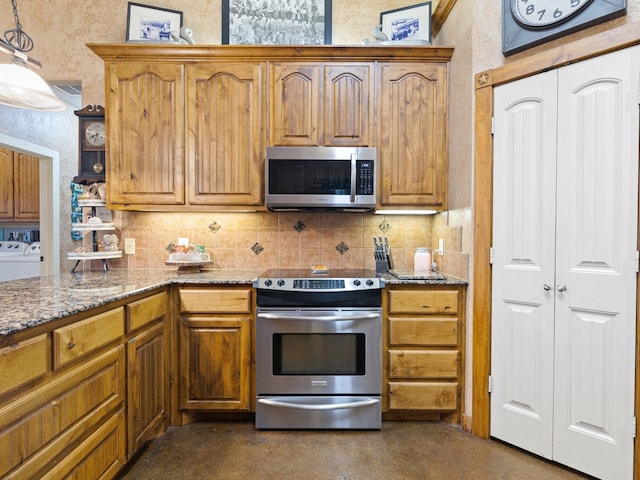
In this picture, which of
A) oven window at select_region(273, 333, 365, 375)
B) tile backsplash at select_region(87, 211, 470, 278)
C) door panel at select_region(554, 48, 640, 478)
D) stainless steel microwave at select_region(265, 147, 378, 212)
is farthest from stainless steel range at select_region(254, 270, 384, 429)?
door panel at select_region(554, 48, 640, 478)

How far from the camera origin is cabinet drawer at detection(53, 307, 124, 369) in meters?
1.25

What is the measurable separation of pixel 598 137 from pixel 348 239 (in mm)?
1660

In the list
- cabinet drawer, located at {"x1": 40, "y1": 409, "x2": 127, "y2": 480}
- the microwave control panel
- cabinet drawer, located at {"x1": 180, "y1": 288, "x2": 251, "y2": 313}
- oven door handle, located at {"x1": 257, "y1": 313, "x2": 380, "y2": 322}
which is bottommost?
cabinet drawer, located at {"x1": 40, "y1": 409, "x2": 127, "y2": 480}

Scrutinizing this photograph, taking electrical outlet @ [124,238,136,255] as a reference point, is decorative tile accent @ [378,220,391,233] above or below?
above

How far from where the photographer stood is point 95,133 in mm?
2680

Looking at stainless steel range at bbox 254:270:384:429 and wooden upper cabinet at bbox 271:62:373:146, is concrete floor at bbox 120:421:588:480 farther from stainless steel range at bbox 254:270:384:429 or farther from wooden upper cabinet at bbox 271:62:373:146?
wooden upper cabinet at bbox 271:62:373:146

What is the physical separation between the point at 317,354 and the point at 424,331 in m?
0.68

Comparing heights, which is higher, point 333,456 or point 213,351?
point 213,351

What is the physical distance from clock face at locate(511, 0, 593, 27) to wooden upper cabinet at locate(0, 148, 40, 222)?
17.0 feet

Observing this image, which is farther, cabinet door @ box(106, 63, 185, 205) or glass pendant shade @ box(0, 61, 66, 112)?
cabinet door @ box(106, 63, 185, 205)

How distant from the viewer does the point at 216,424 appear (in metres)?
2.30

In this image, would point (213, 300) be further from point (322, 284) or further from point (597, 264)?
point (597, 264)

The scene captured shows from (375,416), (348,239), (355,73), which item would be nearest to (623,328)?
(375,416)

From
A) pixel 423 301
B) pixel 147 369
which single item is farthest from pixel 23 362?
pixel 423 301
